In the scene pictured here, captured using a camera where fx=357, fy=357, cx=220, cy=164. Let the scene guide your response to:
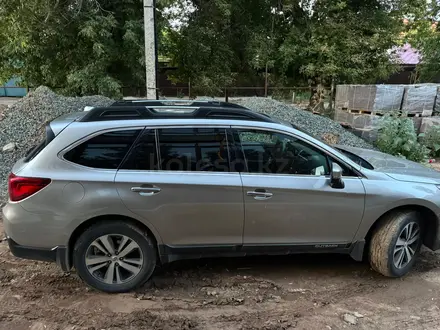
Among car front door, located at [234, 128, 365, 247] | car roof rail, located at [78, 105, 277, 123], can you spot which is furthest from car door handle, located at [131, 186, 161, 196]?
car front door, located at [234, 128, 365, 247]

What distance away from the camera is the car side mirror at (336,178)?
10.5 ft

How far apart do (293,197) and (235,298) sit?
1062 mm

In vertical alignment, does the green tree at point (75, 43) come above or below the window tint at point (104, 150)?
above

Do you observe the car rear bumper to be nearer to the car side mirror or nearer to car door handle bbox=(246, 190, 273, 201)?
car door handle bbox=(246, 190, 273, 201)

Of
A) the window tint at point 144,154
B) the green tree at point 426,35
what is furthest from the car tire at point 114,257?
the green tree at point 426,35

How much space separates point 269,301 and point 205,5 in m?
12.5

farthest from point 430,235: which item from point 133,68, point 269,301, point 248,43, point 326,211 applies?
point 248,43

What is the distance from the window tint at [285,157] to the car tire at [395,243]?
32.7 inches

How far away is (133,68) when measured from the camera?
12258mm

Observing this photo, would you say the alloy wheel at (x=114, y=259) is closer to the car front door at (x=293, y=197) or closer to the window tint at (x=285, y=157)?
the car front door at (x=293, y=197)

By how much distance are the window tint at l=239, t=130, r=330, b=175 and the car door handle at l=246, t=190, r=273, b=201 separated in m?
0.22

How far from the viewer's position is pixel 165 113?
3436 millimetres

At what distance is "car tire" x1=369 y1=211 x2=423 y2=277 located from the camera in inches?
135

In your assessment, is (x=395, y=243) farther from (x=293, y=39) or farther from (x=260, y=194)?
(x=293, y=39)
